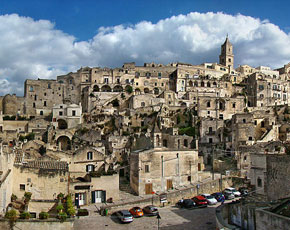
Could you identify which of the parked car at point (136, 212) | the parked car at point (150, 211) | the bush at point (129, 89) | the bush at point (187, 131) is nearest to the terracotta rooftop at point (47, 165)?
the parked car at point (136, 212)

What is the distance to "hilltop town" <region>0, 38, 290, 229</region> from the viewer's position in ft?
93.2

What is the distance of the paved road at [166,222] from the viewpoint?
2425 cm

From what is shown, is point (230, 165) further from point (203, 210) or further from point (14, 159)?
point (14, 159)

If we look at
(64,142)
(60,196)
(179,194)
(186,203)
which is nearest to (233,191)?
(179,194)

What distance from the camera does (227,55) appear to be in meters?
112

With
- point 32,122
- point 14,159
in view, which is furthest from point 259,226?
point 32,122

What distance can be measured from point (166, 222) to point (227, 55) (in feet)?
315

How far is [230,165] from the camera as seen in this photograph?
138ft

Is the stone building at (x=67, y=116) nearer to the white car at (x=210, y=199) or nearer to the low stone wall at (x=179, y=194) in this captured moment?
the low stone wall at (x=179, y=194)

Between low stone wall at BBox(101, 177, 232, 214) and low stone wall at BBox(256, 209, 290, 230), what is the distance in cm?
1537

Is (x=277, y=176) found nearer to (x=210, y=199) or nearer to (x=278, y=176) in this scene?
(x=278, y=176)

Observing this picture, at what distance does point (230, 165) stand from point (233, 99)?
108 ft

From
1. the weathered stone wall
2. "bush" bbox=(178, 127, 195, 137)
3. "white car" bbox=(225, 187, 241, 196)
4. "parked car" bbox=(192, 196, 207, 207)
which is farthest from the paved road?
"bush" bbox=(178, 127, 195, 137)

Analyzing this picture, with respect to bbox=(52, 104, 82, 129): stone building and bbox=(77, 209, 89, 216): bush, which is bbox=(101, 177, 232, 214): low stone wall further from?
bbox=(52, 104, 82, 129): stone building
